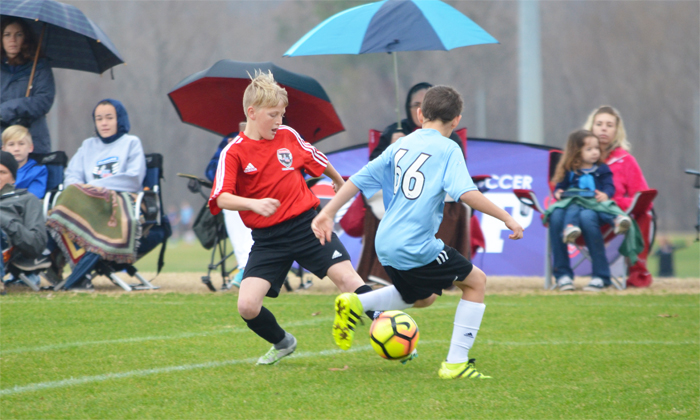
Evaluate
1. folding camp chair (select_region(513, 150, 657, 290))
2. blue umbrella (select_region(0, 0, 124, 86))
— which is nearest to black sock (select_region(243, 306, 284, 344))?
folding camp chair (select_region(513, 150, 657, 290))

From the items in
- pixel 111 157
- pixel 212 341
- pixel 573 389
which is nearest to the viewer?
pixel 573 389

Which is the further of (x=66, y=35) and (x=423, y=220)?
(x=66, y=35)

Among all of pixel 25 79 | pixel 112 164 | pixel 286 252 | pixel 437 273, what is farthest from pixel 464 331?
pixel 25 79

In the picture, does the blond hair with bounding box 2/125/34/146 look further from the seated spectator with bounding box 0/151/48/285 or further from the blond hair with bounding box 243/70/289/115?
the blond hair with bounding box 243/70/289/115

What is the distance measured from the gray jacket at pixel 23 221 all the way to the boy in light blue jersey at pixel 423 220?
4066 mm

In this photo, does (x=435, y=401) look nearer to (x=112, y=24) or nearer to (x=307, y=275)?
(x=307, y=275)

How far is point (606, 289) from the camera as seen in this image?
28.3 ft

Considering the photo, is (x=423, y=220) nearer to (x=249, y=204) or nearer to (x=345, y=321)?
(x=345, y=321)

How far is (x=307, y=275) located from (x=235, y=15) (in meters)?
51.4

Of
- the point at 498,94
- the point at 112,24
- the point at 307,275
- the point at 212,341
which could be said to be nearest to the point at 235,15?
the point at 112,24

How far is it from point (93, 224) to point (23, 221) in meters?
0.63

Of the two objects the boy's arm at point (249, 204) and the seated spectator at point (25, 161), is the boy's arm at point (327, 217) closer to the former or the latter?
the boy's arm at point (249, 204)

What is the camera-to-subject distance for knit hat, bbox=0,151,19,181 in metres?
7.70

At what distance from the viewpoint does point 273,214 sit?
4805 mm
